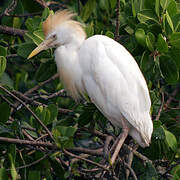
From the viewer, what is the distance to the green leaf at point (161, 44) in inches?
101

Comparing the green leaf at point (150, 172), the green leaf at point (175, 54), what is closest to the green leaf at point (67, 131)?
the green leaf at point (150, 172)

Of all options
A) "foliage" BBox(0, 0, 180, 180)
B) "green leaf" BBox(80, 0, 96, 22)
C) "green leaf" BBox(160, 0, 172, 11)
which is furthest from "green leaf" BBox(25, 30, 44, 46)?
"green leaf" BBox(160, 0, 172, 11)

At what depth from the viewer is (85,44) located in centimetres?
291

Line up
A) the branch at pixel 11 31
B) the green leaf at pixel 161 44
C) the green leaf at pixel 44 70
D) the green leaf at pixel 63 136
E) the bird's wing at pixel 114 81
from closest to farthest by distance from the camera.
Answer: the green leaf at pixel 63 136 → the green leaf at pixel 161 44 → the bird's wing at pixel 114 81 → the green leaf at pixel 44 70 → the branch at pixel 11 31

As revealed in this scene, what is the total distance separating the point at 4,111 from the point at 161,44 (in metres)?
1.02

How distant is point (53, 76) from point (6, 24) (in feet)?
1.69

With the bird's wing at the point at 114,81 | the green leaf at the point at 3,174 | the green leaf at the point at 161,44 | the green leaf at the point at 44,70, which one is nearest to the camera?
the green leaf at the point at 3,174

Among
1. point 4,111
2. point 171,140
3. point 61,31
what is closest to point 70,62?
point 61,31

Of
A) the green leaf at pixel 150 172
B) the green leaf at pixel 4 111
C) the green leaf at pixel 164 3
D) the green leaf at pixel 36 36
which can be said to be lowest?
the green leaf at pixel 150 172

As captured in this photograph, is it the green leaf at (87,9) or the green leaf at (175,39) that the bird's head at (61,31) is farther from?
the green leaf at (175,39)

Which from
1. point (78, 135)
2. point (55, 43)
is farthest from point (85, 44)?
point (78, 135)

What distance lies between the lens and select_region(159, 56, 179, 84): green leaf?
105 inches

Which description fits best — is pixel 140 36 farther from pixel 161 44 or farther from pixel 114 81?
pixel 114 81

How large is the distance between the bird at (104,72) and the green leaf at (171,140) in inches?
4.6
